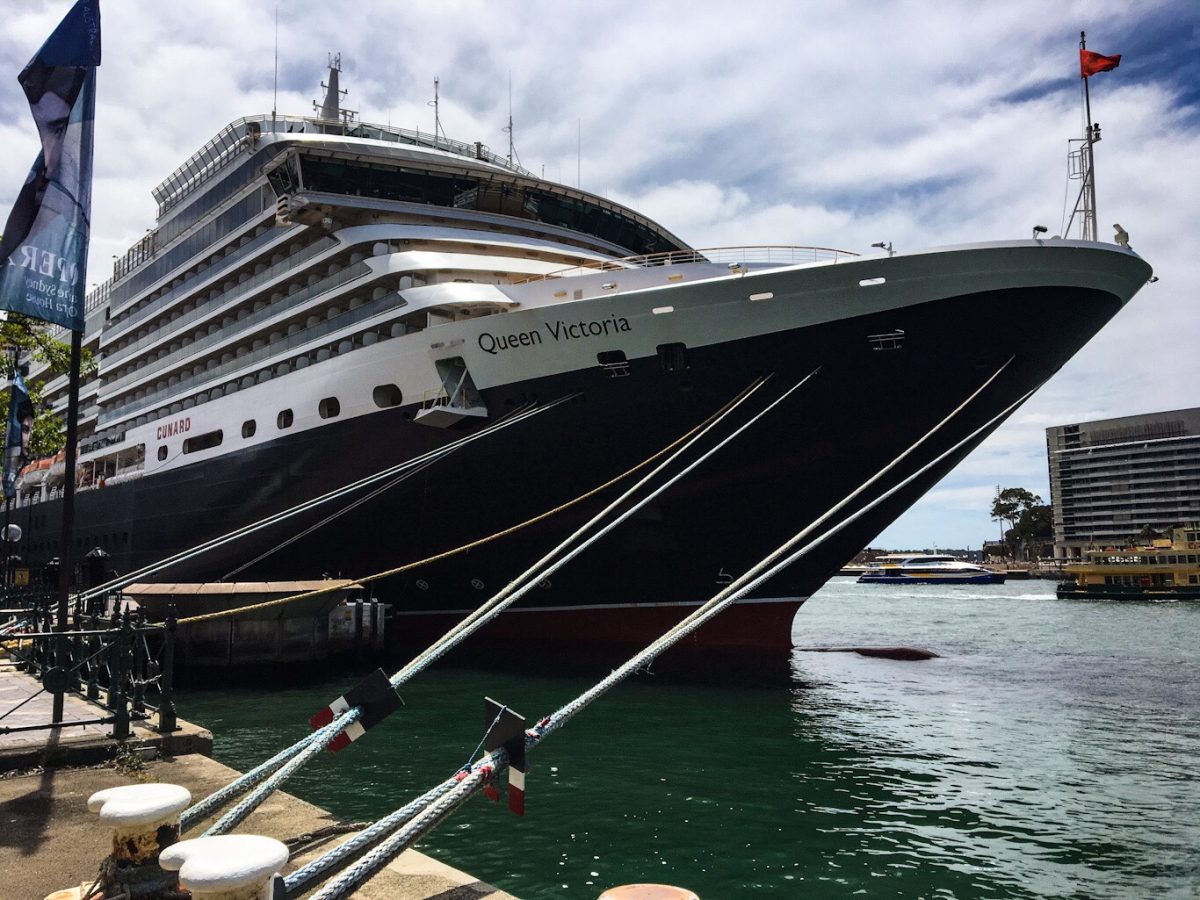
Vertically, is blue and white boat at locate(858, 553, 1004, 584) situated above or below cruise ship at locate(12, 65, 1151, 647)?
below

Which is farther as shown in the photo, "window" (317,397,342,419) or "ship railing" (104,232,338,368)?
"ship railing" (104,232,338,368)

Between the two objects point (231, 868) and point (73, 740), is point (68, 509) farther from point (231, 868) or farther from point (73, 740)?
point (231, 868)

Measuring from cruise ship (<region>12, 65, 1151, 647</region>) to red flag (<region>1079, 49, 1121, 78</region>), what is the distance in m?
3.25

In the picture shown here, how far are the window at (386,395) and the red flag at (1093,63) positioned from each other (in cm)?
1482

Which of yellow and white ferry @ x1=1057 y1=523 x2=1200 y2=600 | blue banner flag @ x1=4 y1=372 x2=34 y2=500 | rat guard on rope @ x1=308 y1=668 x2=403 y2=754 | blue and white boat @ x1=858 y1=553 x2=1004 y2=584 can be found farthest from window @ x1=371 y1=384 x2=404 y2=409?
blue and white boat @ x1=858 y1=553 x2=1004 y2=584

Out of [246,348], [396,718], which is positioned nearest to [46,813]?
[396,718]

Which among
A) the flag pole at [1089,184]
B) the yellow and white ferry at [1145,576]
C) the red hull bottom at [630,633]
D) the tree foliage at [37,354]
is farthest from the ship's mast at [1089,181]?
the yellow and white ferry at [1145,576]

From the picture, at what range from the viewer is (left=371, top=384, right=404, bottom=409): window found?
19.1 metres

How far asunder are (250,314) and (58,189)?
1885cm

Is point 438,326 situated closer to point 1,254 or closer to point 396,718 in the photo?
point 396,718

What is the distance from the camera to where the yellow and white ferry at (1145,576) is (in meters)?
65.4

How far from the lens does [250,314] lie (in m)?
25.7

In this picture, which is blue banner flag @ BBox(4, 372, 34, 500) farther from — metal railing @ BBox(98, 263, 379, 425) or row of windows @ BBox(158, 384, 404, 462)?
metal railing @ BBox(98, 263, 379, 425)

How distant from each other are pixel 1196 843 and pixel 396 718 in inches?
422
